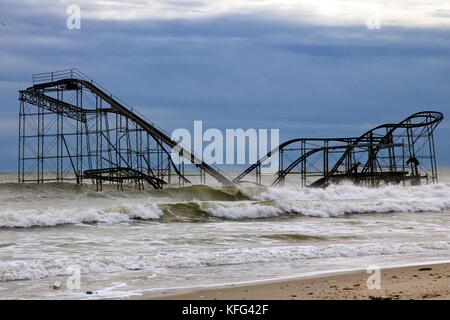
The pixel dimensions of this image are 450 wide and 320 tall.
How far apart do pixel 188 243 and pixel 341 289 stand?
25.5 ft

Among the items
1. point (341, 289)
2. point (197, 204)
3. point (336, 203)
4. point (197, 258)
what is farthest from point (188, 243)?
point (336, 203)

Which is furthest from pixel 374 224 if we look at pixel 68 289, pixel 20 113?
pixel 20 113

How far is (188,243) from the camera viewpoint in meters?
17.9

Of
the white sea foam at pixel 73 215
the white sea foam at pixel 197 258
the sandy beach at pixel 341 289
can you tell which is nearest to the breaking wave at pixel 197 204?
the white sea foam at pixel 73 215

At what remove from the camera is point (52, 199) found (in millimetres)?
32594

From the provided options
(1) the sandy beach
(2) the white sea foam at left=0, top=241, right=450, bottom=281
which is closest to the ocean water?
(2) the white sea foam at left=0, top=241, right=450, bottom=281

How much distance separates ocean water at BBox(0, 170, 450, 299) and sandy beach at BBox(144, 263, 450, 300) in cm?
69

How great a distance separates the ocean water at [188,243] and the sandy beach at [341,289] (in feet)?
2.28

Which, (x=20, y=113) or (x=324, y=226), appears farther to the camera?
(x=20, y=113)

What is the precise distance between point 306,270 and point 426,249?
16.3 ft

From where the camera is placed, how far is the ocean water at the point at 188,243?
12.3m

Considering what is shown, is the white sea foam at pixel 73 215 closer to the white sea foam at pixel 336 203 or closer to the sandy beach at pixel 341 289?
the white sea foam at pixel 336 203
